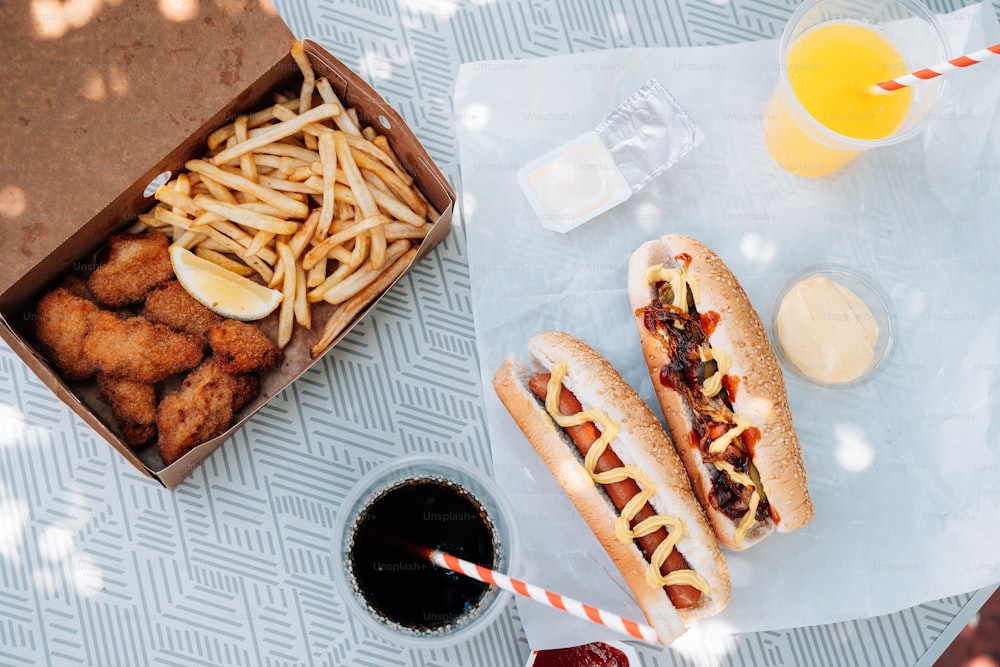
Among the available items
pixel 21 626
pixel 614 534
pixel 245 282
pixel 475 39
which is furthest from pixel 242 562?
pixel 475 39

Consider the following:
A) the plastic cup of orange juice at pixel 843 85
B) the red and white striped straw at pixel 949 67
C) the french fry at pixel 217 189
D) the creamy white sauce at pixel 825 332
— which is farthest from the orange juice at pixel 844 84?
the french fry at pixel 217 189

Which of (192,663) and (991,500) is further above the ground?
(192,663)

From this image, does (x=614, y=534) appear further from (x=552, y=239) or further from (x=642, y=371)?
(x=552, y=239)

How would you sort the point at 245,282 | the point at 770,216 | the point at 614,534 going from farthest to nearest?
the point at 770,216 → the point at 245,282 → the point at 614,534

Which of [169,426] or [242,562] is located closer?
[169,426]

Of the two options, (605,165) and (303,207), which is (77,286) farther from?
(605,165)

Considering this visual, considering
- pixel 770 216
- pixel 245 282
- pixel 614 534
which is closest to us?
pixel 614 534

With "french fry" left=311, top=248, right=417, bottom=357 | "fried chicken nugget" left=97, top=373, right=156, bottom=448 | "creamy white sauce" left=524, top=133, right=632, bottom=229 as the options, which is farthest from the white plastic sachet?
"fried chicken nugget" left=97, top=373, right=156, bottom=448

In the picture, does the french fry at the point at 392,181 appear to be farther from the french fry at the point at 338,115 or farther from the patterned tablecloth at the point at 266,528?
the patterned tablecloth at the point at 266,528
